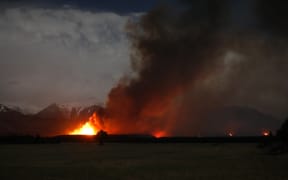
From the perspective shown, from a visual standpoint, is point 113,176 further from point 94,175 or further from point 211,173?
point 211,173

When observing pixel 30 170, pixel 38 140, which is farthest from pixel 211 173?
pixel 38 140

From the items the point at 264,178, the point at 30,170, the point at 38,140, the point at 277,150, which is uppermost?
the point at 38,140

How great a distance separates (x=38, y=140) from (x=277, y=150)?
412 feet

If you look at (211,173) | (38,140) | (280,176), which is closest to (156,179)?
(211,173)

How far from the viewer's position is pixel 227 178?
4284cm

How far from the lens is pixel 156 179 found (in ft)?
141

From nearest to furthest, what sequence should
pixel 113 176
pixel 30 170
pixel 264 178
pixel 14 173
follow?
pixel 264 178, pixel 113 176, pixel 14 173, pixel 30 170

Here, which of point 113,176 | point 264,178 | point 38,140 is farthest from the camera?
point 38,140

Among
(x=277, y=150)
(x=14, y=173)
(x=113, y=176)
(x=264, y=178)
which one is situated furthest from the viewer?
(x=277, y=150)

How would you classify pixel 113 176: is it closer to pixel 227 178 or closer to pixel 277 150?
pixel 227 178

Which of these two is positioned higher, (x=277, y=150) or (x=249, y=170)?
(x=277, y=150)

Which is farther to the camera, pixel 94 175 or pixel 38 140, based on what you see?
pixel 38 140

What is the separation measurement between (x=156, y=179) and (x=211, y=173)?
785 cm

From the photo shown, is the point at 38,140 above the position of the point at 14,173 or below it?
above
